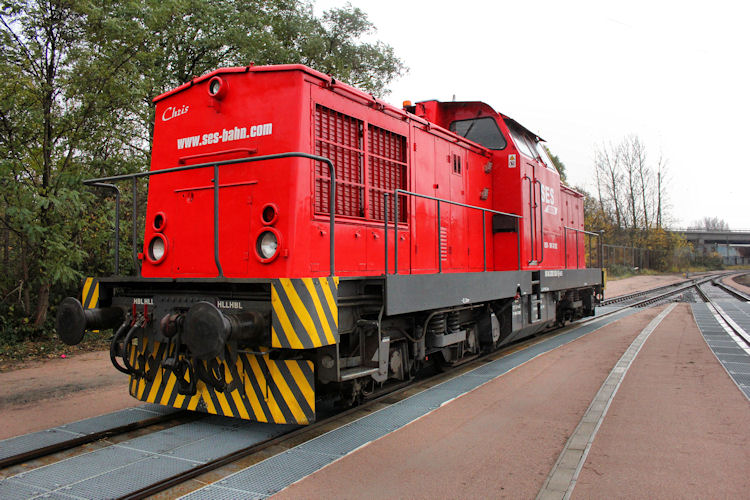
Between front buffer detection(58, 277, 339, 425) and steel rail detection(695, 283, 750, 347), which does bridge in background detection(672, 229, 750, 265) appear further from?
front buffer detection(58, 277, 339, 425)

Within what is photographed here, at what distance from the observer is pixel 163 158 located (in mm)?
5004

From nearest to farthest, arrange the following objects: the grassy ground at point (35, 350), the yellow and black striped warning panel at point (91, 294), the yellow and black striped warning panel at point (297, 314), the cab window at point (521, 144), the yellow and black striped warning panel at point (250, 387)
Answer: the yellow and black striped warning panel at point (297, 314) < the yellow and black striped warning panel at point (250, 387) < the yellow and black striped warning panel at point (91, 294) < the grassy ground at point (35, 350) < the cab window at point (521, 144)

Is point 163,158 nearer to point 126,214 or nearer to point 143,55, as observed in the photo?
point 143,55

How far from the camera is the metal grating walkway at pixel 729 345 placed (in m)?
6.01

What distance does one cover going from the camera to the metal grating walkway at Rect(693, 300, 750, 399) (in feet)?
19.7

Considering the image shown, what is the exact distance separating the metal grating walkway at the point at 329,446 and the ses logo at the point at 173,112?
3281 millimetres

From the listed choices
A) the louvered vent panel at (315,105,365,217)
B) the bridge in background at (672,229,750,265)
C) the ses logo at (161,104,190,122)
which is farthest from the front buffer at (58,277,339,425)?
the bridge in background at (672,229,750,265)

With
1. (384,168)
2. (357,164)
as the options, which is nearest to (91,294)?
(357,164)

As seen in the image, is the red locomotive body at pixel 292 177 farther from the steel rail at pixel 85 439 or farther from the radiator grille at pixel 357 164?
the steel rail at pixel 85 439

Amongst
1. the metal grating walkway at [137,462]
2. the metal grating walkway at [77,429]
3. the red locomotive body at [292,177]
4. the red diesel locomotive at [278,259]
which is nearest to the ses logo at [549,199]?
the red locomotive body at [292,177]

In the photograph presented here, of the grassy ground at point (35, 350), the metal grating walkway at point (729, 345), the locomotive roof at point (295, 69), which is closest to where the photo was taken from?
the locomotive roof at point (295, 69)

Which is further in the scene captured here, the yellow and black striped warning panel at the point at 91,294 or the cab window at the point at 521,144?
the cab window at the point at 521,144

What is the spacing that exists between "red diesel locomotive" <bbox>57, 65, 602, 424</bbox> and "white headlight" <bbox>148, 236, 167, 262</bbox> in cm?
2

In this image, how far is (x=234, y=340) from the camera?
3504mm
